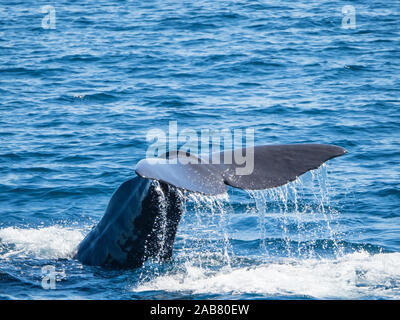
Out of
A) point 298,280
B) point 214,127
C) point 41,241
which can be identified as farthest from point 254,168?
point 214,127

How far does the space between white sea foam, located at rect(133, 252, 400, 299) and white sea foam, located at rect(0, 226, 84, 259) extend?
137cm

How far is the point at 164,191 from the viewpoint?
653 cm

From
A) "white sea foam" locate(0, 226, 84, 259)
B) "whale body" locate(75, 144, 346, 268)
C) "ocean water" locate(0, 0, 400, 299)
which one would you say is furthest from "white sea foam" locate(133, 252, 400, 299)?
"white sea foam" locate(0, 226, 84, 259)

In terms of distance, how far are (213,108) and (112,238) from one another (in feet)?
30.3

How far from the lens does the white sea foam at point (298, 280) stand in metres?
6.84

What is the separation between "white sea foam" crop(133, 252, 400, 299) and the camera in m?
6.84

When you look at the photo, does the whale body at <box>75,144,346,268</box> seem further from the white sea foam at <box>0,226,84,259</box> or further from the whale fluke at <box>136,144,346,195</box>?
the white sea foam at <box>0,226,84,259</box>

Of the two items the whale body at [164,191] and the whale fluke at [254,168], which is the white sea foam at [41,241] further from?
the whale fluke at [254,168]

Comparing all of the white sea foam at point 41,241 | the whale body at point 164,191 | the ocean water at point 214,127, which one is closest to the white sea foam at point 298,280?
the ocean water at point 214,127

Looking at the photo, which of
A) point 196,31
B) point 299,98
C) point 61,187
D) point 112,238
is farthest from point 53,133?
point 196,31

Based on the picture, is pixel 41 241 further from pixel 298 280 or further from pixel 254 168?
pixel 254 168

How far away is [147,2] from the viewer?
30672mm

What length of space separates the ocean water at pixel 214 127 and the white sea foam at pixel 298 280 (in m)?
0.02

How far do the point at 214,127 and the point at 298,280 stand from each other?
24.7ft
